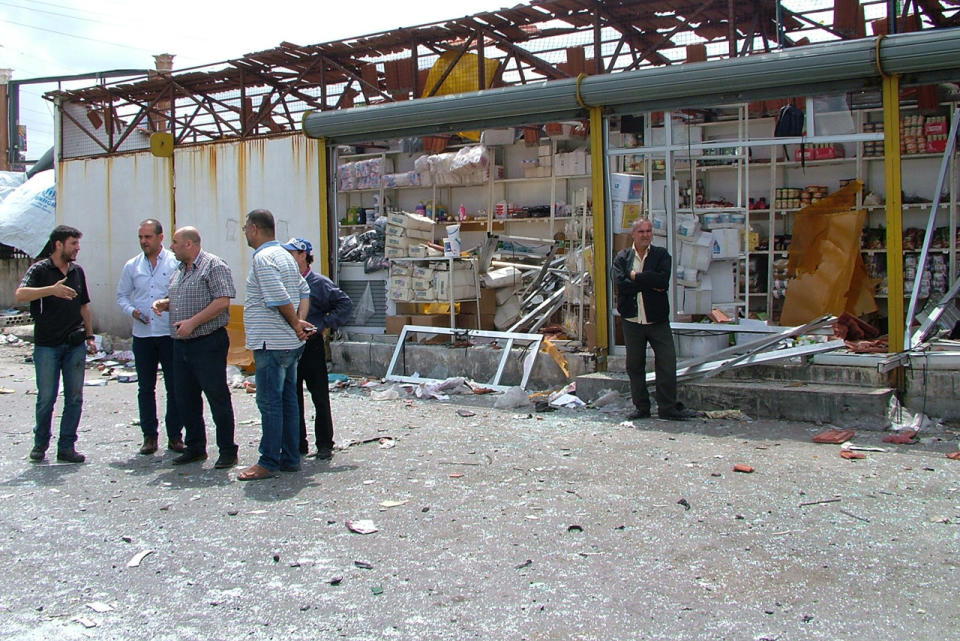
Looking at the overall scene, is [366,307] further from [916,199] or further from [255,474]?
[916,199]

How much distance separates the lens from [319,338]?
6715 mm

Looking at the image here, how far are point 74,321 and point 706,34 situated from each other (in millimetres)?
9362

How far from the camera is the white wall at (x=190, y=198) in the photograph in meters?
12.2

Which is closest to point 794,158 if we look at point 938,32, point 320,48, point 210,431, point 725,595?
point 938,32

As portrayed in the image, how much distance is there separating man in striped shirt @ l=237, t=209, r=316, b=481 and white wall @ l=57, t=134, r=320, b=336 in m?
5.79

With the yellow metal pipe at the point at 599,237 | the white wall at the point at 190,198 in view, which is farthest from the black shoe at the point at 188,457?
the white wall at the point at 190,198

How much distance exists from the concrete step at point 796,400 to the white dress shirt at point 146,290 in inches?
190

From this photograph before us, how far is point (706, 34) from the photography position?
12180 mm

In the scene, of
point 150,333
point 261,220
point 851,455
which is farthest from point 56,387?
point 851,455

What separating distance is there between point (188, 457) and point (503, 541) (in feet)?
10.1

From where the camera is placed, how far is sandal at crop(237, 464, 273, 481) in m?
6.05

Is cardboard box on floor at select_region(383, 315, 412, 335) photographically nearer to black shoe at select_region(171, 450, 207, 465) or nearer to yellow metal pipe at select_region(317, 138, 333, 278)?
yellow metal pipe at select_region(317, 138, 333, 278)

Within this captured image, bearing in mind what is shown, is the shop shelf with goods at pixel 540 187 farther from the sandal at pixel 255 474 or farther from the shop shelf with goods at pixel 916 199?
the sandal at pixel 255 474

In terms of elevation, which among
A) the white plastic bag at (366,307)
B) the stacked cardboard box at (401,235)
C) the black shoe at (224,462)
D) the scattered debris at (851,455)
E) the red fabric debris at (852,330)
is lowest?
the scattered debris at (851,455)
